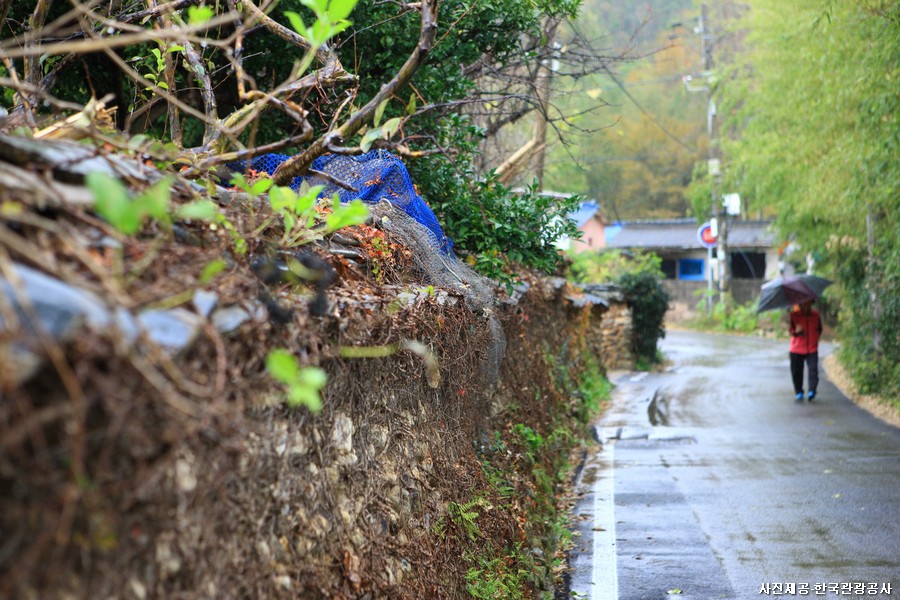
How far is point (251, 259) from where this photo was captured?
3.83 meters

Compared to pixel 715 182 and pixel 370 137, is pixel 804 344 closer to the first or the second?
pixel 370 137

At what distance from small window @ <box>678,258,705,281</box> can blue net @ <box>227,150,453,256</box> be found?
4345 centimetres

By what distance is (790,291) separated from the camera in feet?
52.4

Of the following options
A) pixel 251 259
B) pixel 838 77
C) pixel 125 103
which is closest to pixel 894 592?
pixel 251 259

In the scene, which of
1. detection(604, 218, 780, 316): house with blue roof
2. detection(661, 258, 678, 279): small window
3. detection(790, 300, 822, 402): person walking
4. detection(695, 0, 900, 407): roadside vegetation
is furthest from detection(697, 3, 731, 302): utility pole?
detection(790, 300, 822, 402): person walking

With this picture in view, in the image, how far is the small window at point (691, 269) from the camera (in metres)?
48.2

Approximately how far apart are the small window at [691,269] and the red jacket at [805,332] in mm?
33204

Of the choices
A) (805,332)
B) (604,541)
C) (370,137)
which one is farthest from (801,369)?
(370,137)

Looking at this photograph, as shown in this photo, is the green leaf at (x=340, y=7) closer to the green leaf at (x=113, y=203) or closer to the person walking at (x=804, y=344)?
the green leaf at (x=113, y=203)

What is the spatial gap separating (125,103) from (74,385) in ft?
26.1

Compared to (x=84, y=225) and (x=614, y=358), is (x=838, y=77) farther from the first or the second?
(x=84, y=225)

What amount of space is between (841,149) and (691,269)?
1371 inches

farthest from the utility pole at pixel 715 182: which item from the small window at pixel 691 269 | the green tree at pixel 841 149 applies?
the green tree at pixel 841 149

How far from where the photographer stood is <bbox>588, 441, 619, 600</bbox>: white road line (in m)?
6.35
